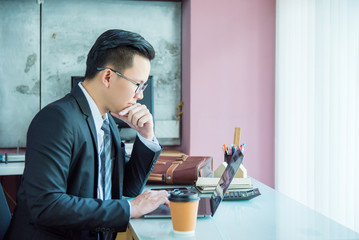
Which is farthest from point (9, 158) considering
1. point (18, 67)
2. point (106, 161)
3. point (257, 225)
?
point (257, 225)

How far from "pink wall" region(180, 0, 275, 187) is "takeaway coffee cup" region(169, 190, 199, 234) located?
2432 mm

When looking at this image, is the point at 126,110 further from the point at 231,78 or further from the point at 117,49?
the point at 231,78

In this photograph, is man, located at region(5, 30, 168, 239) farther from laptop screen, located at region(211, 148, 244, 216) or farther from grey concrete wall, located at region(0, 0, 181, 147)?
grey concrete wall, located at region(0, 0, 181, 147)

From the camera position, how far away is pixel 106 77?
4.50 ft

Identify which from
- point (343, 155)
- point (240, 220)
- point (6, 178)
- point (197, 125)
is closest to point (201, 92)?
point (197, 125)

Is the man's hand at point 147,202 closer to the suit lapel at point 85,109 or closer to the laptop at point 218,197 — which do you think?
the laptop at point 218,197

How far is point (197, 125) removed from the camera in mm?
3545

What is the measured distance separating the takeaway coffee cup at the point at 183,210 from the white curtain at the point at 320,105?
1610 mm

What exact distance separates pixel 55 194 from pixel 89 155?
0.20 metres

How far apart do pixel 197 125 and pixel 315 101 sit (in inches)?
44.8

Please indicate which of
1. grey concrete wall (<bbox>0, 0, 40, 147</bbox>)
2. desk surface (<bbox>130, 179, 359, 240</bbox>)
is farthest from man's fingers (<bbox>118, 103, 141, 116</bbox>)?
grey concrete wall (<bbox>0, 0, 40, 147</bbox>)

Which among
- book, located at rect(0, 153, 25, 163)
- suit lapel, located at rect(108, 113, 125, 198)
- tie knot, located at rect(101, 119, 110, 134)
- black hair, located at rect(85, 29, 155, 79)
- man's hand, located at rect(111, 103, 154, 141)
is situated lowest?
book, located at rect(0, 153, 25, 163)

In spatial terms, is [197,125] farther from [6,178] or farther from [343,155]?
[6,178]

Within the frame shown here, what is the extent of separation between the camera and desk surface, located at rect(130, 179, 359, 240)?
1.12 meters
